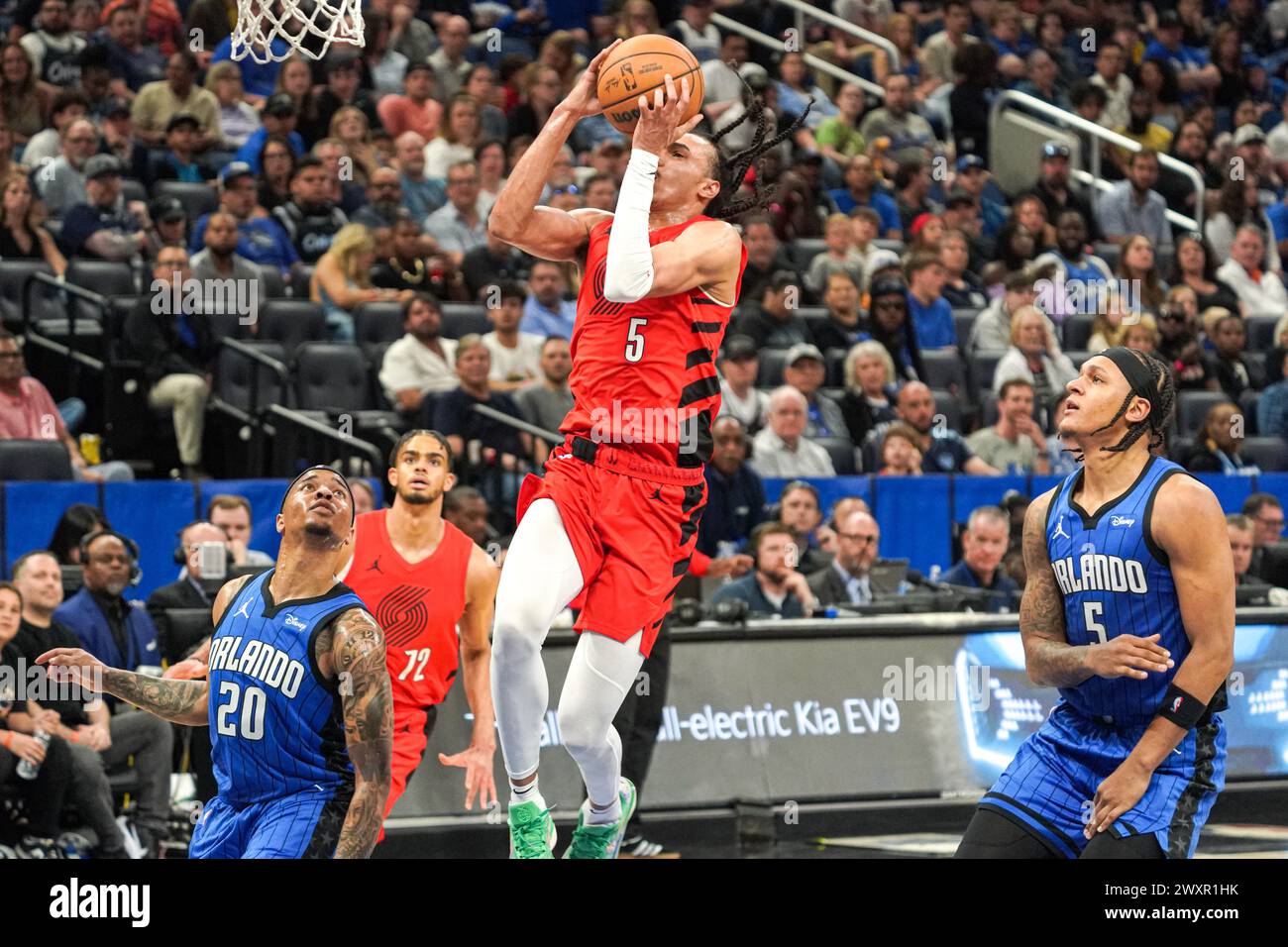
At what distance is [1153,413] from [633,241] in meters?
1.71

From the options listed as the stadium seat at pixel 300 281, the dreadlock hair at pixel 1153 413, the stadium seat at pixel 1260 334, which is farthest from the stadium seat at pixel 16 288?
the stadium seat at pixel 1260 334

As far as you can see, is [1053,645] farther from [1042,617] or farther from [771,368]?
[771,368]

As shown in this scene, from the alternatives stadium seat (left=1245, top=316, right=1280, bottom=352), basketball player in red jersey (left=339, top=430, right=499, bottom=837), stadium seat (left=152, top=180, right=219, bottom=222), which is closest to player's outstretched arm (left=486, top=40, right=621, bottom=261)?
basketball player in red jersey (left=339, top=430, right=499, bottom=837)

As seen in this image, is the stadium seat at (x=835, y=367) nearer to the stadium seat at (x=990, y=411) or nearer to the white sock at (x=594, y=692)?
the stadium seat at (x=990, y=411)

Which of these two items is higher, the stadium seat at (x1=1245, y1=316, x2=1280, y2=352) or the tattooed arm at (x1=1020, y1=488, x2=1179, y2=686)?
the stadium seat at (x1=1245, y1=316, x2=1280, y2=352)

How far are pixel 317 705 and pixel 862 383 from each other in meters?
8.66

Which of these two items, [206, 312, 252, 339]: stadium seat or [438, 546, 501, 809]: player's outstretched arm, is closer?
[438, 546, 501, 809]: player's outstretched arm

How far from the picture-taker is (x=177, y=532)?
37.8 feet

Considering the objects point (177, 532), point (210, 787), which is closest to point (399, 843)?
point (210, 787)

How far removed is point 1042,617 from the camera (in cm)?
611

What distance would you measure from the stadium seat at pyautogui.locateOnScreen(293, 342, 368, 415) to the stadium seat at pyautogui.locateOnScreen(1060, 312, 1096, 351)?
5911 mm

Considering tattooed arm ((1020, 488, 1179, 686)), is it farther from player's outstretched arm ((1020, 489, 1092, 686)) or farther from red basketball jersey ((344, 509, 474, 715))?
red basketball jersey ((344, 509, 474, 715))

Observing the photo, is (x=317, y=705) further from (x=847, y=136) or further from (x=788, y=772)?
(x=847, y=136)

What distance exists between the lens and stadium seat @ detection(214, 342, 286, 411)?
504 inches
